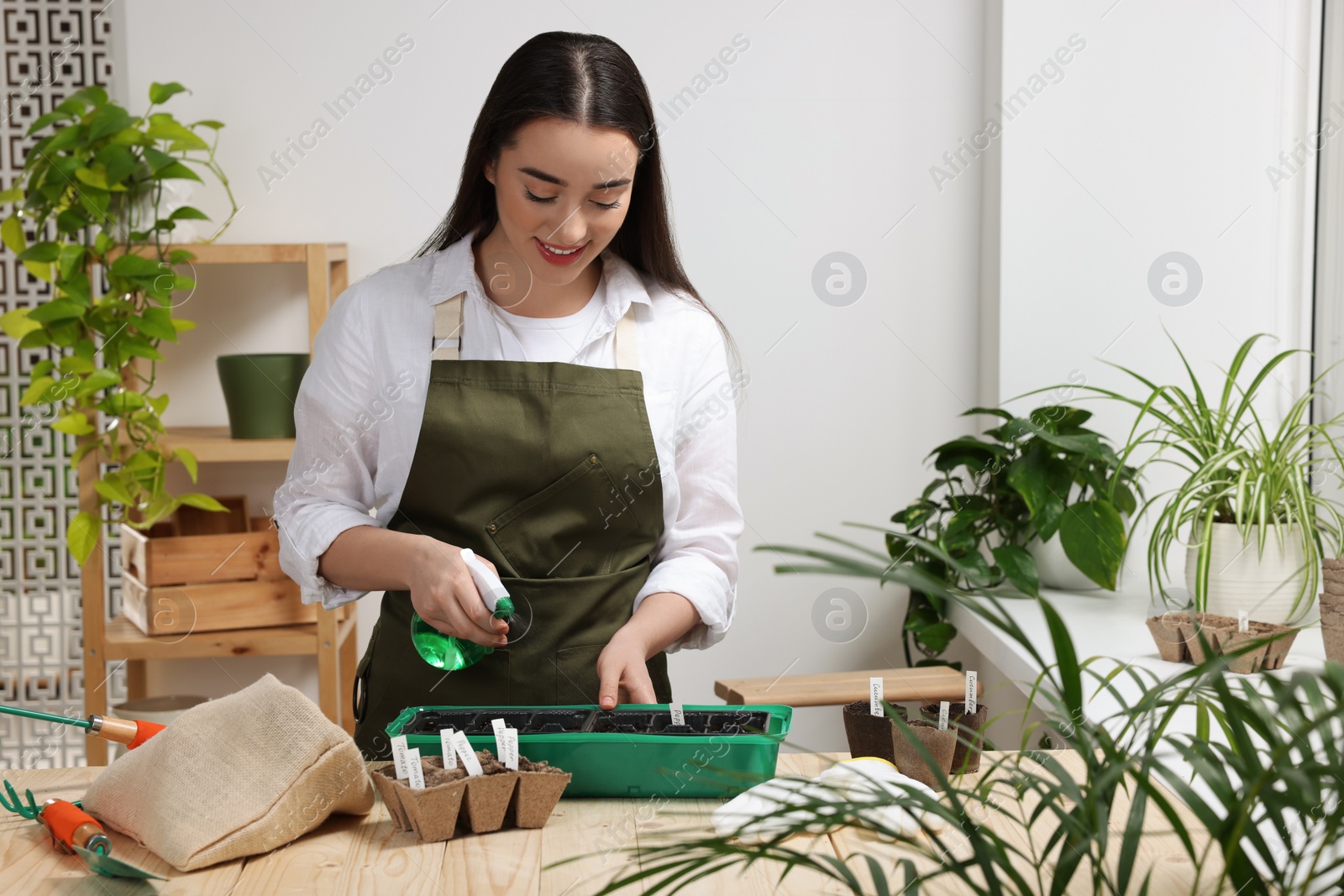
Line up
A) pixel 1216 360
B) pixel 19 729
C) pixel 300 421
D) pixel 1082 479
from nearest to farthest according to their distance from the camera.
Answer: pixel 300 421
pixel 1082 479
pixel 1216 360
pixel 19 729

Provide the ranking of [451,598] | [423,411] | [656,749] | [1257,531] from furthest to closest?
1. [1257,531]
2. [423,411]
3. [451,598]
4. [656,749]

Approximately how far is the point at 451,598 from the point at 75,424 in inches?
60.0

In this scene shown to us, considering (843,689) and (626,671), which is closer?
(626,671)

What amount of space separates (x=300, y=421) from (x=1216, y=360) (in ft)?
6.56

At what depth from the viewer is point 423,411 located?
1.59 meters

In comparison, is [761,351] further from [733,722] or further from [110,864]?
[110,864]

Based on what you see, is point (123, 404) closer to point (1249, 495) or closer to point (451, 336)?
point (451, 336)

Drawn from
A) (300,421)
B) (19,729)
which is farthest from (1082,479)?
(19,729)

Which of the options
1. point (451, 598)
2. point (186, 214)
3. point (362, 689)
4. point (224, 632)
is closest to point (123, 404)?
point (186, 214)

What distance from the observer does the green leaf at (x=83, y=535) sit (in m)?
2.44

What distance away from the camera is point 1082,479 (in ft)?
7.86

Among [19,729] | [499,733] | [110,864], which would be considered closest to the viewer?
[110,864]

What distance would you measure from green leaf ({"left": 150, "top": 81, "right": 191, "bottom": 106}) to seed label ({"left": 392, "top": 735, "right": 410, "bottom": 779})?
1879 millimetres

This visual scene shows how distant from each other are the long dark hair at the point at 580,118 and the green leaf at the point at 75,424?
1.17 m
